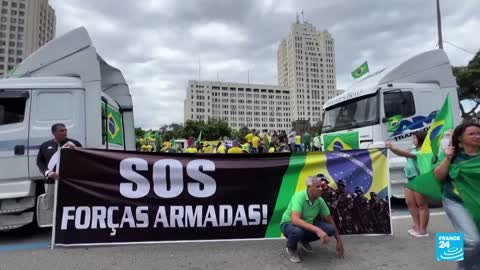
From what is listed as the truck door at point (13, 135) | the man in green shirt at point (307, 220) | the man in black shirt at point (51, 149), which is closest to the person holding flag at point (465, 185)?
the man in green shirt at point (307, 220)

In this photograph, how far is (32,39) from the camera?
78.8m

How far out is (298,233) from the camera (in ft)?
13.2

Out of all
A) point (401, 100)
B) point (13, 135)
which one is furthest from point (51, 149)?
point (401, 100)

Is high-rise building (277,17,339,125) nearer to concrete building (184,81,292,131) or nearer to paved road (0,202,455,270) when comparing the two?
concrete building (184,81,292,131)

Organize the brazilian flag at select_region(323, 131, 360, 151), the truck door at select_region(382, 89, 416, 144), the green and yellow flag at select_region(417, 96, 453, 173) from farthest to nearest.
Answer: the brazilian flag at select_region(323, 131, 360, 151), the truck door at select_region(382, 89, 416, 144), the green and yellow flag at select_region(417, 96, 453, 173)

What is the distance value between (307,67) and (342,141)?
355 feet

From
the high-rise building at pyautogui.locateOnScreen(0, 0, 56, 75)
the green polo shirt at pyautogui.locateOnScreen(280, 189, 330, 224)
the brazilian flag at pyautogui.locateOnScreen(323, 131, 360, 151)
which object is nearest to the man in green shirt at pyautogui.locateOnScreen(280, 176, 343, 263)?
the green polo shirt at pyautogui.locateOnScreen(280, 189, 330, 224)

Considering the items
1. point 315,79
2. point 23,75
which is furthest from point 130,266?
point 315,79

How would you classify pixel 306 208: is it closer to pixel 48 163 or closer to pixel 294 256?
pixel 294 256

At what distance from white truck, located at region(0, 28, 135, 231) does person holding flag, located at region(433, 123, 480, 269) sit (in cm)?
489

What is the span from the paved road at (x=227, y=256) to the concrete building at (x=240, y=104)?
444ft

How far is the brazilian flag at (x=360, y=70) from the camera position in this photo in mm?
10742

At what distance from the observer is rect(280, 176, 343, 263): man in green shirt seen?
404 centimetres

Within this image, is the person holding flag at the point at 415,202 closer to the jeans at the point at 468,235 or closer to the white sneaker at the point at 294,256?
the jeans at the point at 468,235
